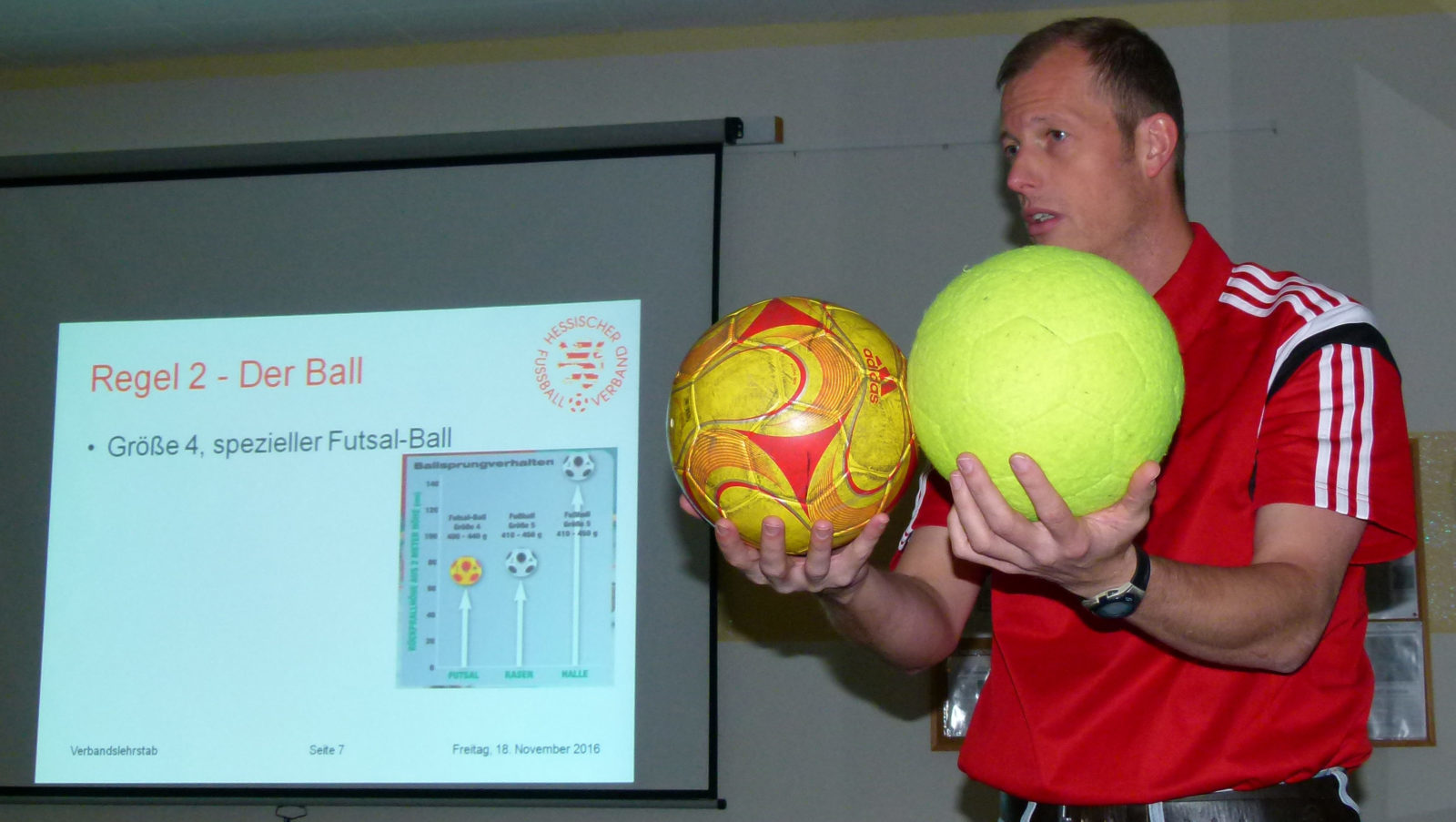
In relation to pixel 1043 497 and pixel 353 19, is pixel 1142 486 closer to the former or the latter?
pixel 1043 497

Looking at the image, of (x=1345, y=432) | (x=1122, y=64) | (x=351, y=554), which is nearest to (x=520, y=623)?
(x=351, y=554)

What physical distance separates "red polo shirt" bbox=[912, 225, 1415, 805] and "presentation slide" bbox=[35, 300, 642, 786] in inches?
77.7

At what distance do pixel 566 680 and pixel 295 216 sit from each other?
5.61 ft

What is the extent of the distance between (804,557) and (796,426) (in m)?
0.18

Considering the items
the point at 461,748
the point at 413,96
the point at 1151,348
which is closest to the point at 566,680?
the point at 461,748

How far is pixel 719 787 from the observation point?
131 inches

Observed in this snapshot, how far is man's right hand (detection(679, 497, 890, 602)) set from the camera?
130 cm

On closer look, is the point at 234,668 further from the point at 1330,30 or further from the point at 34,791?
the point at 1330,30

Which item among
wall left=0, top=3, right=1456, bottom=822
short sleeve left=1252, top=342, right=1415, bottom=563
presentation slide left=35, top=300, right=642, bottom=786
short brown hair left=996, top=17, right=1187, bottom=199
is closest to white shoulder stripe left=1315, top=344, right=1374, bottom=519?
short sleeve left=1252, top=342, right=1415, bottom=563

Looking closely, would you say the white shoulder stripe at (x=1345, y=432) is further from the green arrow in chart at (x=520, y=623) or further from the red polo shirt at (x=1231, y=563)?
the green arrow in chart at (x=520, y=623)

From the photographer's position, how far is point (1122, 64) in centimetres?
155

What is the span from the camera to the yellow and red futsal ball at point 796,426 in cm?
128

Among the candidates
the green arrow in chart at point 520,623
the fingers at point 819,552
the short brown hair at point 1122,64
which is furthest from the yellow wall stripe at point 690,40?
the fingers at point 819,552

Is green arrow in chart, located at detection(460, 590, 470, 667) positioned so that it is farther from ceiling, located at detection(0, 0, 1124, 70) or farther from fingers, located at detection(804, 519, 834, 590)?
fingers, located at detection(804, 519, 834, 590)
